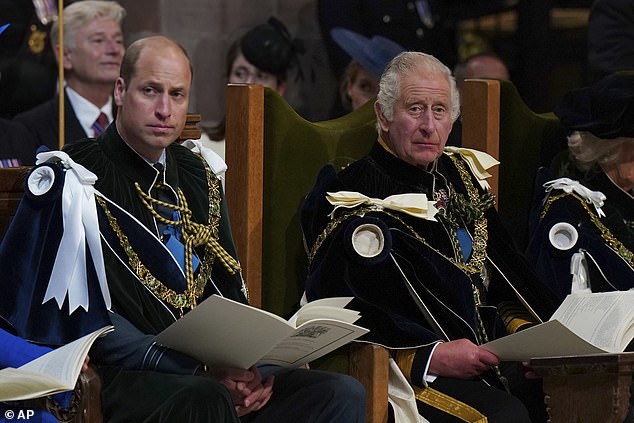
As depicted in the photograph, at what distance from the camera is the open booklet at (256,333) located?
329cm

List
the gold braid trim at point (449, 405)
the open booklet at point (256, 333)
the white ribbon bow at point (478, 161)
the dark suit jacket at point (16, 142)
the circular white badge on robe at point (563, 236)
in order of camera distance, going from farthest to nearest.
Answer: the dark suit jacket at point (16, 142) < the circular white badge on robe at point (563, 236) < the white ribbon bow at point (478, 161) < the gold braid trim at point (449, 405) < the open booklet at point (256, 333)

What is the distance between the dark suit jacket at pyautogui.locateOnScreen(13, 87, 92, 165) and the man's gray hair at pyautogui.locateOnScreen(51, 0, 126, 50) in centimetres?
23

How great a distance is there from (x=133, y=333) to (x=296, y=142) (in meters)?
1.07

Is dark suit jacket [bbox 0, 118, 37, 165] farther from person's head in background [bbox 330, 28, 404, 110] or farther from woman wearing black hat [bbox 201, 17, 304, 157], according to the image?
person's head in background [bbox 330, 28, 404, 110]

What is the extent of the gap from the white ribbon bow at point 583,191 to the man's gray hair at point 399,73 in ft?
1.68

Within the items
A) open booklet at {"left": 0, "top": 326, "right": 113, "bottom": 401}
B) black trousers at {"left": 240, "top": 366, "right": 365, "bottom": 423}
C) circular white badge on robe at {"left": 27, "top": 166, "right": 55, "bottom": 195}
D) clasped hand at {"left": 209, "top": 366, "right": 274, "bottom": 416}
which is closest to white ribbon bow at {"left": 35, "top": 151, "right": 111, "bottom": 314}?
circular white badge on robe at {"left": 27, "top": 166, "right": 55, "bottom": 195}

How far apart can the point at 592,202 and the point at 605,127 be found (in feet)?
0.75

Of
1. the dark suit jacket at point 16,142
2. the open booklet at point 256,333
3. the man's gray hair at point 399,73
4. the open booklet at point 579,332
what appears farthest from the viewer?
the dark suit jacket at point 16,142

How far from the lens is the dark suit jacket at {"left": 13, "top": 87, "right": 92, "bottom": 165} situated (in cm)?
577

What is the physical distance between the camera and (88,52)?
5906 mm

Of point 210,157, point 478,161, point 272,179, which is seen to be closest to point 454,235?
point 478,161

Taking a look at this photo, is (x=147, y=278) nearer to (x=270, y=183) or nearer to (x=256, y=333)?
(x=256, y=333)

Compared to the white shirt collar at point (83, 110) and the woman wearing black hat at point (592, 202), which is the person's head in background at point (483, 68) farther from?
the woman wearing black hat at point (592, 202)

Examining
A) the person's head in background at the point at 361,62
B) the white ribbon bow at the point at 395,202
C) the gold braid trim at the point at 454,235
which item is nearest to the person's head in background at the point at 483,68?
the person's head in background at the point at 361,62
